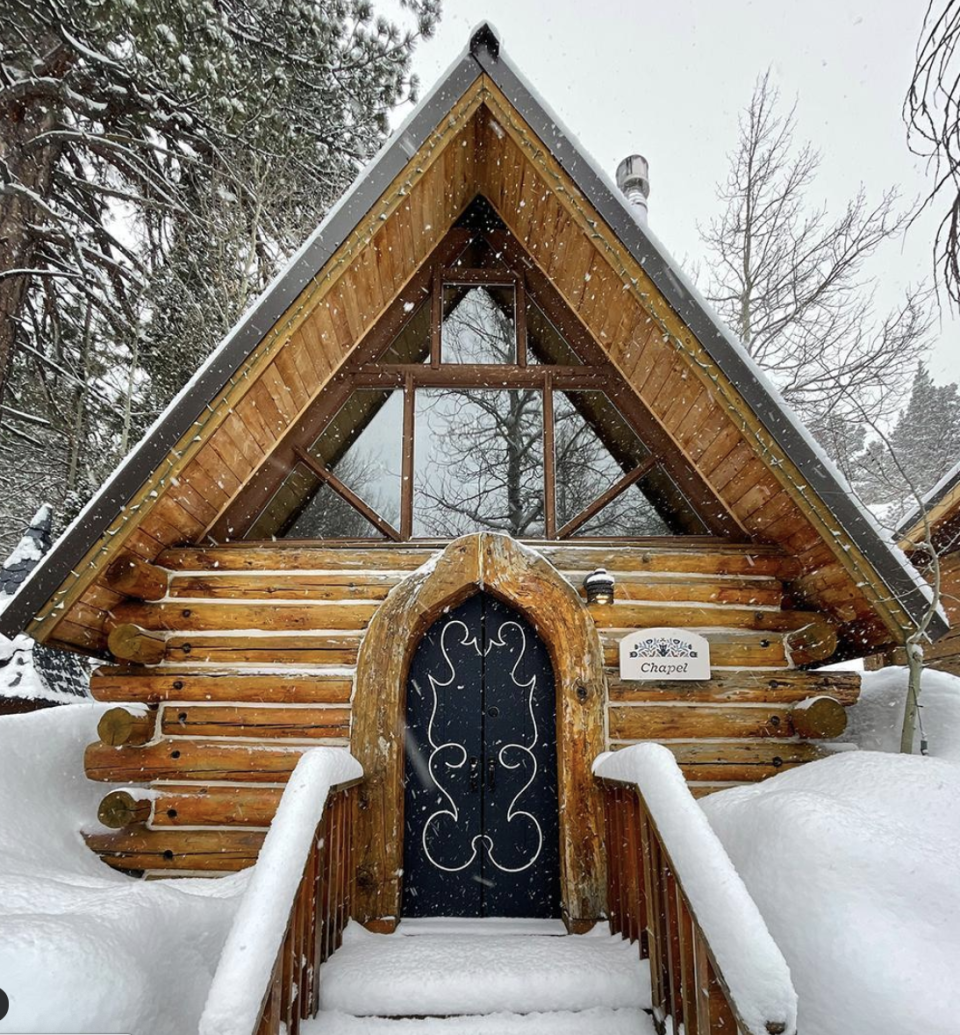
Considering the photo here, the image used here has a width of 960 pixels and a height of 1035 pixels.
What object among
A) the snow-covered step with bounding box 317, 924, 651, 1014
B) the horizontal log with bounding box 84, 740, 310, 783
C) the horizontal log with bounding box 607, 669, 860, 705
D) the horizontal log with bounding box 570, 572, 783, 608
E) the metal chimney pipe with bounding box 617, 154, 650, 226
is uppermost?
the metal chimney pipe with bounding box 617, 154, 650, 226

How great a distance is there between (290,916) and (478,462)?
12.3ft

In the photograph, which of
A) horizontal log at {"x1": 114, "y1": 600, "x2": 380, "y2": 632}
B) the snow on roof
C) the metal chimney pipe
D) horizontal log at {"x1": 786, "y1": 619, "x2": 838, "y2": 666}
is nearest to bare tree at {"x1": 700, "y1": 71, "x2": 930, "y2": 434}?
the metal chimney pipe

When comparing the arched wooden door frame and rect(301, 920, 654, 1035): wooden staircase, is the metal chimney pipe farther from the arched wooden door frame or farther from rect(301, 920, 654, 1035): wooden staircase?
rect(301, 920, 654, 1035): wooden staircase

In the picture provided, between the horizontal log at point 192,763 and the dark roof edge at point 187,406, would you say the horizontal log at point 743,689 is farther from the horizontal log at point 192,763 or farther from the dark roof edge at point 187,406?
the dark roof edge at point 187,406

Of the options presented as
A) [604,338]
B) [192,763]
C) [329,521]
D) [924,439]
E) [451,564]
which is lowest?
[192,763]

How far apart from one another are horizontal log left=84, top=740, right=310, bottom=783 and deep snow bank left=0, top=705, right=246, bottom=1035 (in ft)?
1.44

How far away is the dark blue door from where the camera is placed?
451cm

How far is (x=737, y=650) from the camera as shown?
15.7 feet

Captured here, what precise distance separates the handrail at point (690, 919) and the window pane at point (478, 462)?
2.40 meters

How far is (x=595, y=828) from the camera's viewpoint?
4.25m

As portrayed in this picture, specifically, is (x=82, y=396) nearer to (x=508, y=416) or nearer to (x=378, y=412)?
(x=378, y=412)

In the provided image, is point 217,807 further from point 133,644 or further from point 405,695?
point 405,695

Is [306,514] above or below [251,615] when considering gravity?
above

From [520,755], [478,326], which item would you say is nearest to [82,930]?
[520,755]
